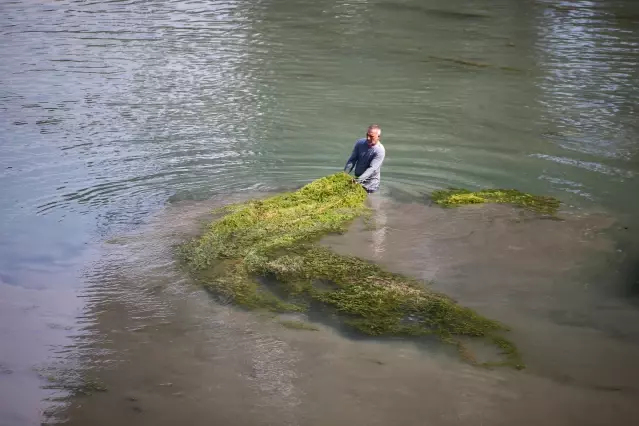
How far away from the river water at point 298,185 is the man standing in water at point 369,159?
42 cm

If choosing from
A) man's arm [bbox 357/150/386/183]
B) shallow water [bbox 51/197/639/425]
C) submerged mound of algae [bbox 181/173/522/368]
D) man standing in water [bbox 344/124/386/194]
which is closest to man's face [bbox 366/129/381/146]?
man standing in water [bbox 344/124/386/194]

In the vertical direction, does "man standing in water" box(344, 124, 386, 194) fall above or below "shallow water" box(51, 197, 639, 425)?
above

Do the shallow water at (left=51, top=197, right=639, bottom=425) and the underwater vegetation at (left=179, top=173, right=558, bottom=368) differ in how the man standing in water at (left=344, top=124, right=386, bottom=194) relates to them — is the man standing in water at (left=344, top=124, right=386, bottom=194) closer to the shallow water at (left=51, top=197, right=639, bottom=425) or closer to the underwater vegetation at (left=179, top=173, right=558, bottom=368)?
the underwater vegetation at (left=179, top=173, right=558, bottom=368)

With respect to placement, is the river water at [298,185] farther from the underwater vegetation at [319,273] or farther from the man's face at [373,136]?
the man's face at [373,136]

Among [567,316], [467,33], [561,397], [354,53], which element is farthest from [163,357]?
[467,33]

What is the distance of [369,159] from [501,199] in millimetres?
2474

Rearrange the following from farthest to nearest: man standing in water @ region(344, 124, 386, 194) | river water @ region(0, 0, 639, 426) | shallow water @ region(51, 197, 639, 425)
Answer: man standing in water @ region(344, 124, 386, 194), river water @ region(0, 0, 639, 426), shallow water @ region(51, 197, 639, 425)

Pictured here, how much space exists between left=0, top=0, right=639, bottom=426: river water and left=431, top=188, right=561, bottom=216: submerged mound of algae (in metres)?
0.38

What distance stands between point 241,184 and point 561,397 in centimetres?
784

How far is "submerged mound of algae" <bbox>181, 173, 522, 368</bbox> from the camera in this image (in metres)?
9.34

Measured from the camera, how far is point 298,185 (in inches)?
559

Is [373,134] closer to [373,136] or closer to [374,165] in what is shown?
[373,136]

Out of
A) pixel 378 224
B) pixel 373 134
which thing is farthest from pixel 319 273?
pixel 373 134

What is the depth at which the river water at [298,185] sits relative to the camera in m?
8.21
